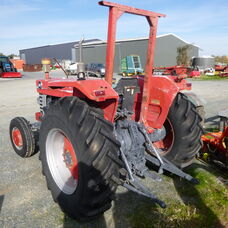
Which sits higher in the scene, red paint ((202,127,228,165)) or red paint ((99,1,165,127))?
red paint ((99,1,165,127))

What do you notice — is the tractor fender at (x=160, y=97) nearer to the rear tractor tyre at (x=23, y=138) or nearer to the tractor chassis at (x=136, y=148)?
the tractor chassis at (x=136, y=148)

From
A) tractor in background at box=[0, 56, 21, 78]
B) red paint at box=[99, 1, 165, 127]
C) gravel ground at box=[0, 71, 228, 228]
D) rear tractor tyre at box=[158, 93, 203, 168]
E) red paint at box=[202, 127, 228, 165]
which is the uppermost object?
red paint at box=[99, 1, 165, 127]

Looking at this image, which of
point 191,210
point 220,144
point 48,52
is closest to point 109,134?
point 191,210

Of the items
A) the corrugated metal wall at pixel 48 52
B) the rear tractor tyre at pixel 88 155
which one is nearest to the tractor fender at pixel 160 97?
the rear tractor tyre at pixel 88 155

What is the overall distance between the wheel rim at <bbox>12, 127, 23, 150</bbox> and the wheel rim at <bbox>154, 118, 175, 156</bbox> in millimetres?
2180

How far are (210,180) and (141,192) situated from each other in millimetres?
1256

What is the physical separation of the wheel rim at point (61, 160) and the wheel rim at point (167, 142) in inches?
50.6

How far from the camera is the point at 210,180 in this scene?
313cm

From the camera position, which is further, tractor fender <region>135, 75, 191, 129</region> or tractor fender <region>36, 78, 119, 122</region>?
tractor fender <region>135, 75, 191, 129</region>

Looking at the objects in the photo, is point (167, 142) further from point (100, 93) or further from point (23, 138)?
point (23, 138)

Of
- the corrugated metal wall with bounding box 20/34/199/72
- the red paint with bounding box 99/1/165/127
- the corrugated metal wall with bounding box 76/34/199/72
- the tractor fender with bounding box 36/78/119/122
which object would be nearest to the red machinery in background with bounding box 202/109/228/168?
the red paint with bounding box 99/1/165/127

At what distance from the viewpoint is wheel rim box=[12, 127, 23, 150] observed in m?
3.91

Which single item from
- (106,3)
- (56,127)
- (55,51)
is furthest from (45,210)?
(55,51)

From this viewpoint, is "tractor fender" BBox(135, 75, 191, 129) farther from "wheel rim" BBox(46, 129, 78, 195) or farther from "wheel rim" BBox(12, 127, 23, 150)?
"wheel rim" BBox(12, 127, 23, 150)
